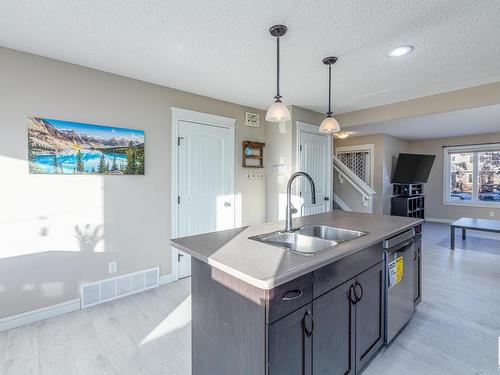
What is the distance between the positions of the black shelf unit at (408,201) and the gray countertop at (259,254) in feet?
16.6

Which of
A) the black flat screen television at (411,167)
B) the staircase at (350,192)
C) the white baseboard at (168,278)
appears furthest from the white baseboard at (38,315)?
the black flat screen television at (411,167)

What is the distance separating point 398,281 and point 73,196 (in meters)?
2.99

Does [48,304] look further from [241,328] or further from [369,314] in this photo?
[369,314]

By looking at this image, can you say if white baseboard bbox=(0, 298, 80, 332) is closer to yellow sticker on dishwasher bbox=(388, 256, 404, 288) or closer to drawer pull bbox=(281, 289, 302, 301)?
drawer pull bbox=(281, 289, 302, 301)

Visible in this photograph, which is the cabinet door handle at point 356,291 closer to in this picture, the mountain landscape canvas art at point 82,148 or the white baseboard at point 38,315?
the mountain landscape canvas art at point 82,148

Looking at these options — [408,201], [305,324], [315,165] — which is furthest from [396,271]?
[408,201]

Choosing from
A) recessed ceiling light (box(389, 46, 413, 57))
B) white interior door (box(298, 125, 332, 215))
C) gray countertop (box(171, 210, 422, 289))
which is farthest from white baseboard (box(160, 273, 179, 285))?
recessed ceiling light (box(389, 46, 413, 57))

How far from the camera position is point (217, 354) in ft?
4.42

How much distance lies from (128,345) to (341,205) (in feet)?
15.2

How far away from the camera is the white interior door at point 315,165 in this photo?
4090 mm

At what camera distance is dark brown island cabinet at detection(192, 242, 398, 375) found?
112 cm

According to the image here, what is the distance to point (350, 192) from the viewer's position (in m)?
5.53

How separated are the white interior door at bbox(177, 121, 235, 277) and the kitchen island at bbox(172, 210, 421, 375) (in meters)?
1.70

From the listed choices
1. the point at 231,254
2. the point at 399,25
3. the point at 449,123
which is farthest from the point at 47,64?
the point at 449,123
